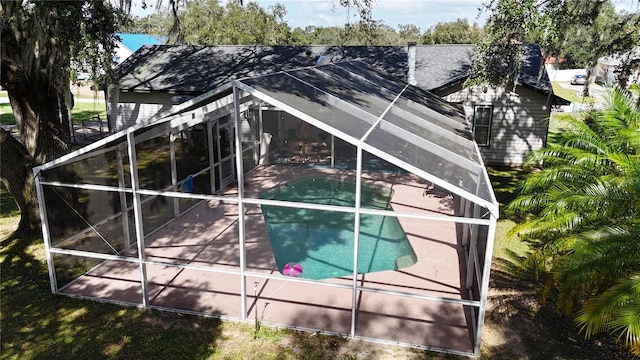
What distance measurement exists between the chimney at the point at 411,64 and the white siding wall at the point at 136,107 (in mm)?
8705

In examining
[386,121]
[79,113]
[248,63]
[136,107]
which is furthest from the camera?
[79,113]

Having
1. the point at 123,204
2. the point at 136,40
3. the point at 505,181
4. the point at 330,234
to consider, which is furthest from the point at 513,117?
the point at 136,40

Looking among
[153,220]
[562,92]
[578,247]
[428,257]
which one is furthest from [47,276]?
[562,92]

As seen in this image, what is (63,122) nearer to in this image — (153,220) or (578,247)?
(153,220)

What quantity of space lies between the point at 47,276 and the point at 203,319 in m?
3.33

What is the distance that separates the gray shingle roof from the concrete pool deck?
7.35 meters

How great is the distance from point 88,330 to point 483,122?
13019 mm

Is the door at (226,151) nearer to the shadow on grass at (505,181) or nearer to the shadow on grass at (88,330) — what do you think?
the shadow on grass at (88,330)

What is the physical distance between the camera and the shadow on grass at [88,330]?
6.14 meters

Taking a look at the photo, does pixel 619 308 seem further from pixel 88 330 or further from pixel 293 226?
pixel 293 226

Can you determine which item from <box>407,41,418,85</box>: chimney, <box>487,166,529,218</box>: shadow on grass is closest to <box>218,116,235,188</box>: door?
<box>407,41,418,85</box>: chimney

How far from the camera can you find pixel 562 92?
116 ft

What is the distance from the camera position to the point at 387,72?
16.4m

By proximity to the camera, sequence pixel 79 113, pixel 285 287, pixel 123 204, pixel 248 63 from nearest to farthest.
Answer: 1. pixel 285 287
2. pixel 123 204
3. pixel 248 63
4. pixel 79 113
